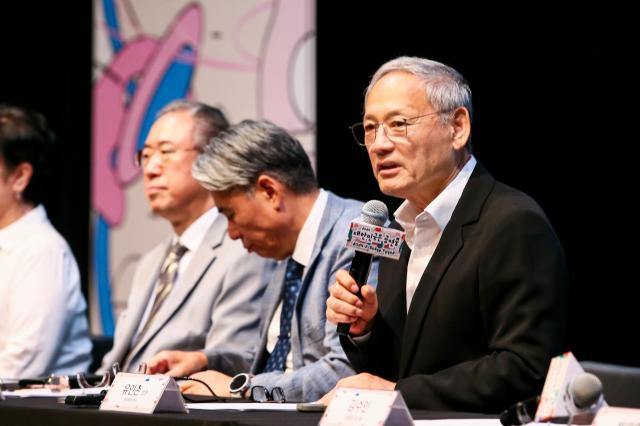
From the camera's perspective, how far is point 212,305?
12.4 feet

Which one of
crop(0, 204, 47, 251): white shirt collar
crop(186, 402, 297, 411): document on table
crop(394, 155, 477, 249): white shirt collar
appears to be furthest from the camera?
crop(0, 204, 47, 251): white shirt collar

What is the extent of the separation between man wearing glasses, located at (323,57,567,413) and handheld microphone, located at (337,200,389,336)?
0.06ft

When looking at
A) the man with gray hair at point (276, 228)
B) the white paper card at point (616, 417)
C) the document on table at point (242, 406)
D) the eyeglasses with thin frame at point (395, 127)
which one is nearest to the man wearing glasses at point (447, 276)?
the eyeglasses with thin frame at point (395, 127)

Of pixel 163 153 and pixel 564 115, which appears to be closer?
pixel 564 115

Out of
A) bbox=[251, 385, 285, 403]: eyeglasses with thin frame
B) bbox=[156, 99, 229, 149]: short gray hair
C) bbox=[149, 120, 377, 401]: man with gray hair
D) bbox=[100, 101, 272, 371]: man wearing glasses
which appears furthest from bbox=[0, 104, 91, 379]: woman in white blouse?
bbox=[251, 385, 285, 403]: eyeglasses with thin frame

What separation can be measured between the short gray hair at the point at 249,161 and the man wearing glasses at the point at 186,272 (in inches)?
16.3

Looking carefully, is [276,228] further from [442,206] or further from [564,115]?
[564,115]

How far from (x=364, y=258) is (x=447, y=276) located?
→ 0.31 meters

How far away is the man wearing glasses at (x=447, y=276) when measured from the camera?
8.27 ft

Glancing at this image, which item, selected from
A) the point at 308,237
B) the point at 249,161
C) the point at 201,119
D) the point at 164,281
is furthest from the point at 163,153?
the point at 308,237

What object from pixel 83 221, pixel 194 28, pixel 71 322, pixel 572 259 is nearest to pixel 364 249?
pixel 572 259

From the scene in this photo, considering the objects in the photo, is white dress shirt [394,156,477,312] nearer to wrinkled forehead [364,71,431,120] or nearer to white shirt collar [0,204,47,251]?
wrinkled forehead [364,71,431,120]

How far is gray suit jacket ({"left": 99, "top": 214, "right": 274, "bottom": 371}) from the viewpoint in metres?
3.68

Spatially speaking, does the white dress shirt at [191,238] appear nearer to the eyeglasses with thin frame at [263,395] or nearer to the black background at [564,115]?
the black background at [564,115]
